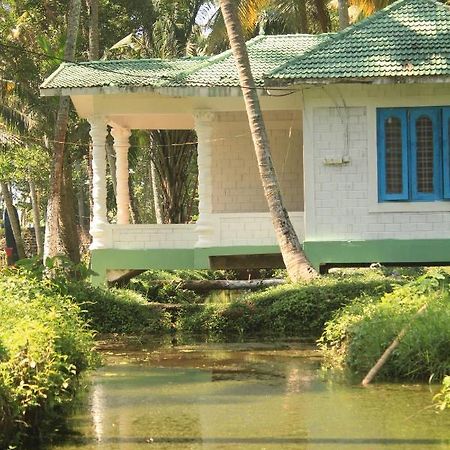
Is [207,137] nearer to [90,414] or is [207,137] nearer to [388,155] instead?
[388,155]

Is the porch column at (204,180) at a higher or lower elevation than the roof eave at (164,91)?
lower

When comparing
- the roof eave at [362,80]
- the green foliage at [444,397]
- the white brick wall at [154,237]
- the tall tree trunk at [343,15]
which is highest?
the tall tree trunk at [343,15]

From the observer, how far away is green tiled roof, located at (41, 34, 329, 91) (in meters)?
17.9

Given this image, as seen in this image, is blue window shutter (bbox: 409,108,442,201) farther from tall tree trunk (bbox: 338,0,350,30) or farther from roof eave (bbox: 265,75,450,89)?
tall tree trunk (bbox: 338,0,350,30)

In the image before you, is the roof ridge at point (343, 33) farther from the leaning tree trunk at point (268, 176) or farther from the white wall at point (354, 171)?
the white wall at point (354, 171)

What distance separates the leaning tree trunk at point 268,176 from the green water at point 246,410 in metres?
4.18

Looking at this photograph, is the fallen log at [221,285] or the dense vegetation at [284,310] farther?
the fallen log at [221,285]

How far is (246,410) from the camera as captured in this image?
30.2 ft

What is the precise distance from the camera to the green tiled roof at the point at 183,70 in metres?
17.9

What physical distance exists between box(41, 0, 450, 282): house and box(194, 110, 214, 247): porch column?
23mm

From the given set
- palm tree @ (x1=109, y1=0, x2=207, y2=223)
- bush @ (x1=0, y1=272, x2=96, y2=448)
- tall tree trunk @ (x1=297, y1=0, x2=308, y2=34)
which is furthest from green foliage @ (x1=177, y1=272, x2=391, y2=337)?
tall tree trunk @ (x1=297, y1=0, x2=308, y2=34)

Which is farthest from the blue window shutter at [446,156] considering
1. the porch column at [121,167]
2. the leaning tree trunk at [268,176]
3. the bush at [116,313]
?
the porch column at [121,167]

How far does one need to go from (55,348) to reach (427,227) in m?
10.3

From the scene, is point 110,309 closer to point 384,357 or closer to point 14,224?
point 384,357
